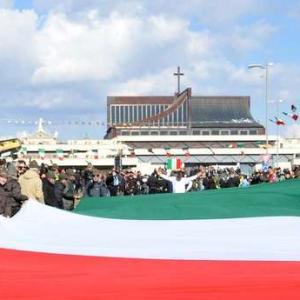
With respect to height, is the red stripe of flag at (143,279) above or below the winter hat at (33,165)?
below

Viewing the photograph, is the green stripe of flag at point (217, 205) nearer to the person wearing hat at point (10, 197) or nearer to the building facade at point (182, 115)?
the person wearing hat at point (10, 197)

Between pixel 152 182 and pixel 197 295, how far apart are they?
19.0 meters

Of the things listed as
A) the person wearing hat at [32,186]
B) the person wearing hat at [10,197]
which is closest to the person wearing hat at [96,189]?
the person wearing hat at [32,186]

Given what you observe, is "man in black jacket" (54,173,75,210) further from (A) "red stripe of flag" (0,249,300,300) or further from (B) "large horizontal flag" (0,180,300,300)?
(A) "red stripe of flag" (0,249,300,300)

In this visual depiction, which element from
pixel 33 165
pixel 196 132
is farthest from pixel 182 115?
pixel 33 165

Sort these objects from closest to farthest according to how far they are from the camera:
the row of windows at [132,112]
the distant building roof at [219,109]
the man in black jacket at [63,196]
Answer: the man in black jacket at [63,196] < the distant building roof at [219,109] < the row of windows at [132,112]

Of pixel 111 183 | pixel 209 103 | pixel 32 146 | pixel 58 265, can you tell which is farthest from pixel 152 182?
pixel 209 103

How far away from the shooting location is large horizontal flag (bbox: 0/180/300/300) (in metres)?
4.26

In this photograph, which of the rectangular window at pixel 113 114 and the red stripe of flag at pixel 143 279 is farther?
the rectangular window at pixel 113 114

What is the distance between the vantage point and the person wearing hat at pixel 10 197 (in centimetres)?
1116

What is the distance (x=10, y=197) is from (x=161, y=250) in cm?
641

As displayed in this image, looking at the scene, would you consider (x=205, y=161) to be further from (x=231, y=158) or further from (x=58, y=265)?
(x=58, y=265)

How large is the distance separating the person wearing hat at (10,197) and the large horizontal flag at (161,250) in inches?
146

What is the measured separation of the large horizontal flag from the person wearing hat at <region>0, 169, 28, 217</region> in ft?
12.2
